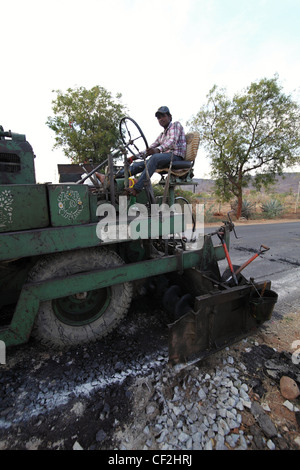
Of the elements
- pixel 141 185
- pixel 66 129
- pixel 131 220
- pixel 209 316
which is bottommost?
pixel 209 316

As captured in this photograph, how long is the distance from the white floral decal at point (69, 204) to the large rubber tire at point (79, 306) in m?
0.41

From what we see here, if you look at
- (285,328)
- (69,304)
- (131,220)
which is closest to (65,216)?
(131,220)

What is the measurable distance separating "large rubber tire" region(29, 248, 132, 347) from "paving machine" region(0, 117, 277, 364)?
10 mm

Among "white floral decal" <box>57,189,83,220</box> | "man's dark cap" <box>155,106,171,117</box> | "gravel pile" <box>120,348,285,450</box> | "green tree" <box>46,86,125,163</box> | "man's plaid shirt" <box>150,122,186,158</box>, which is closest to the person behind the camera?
"gravel pile" <box>120,348,285,450</box>

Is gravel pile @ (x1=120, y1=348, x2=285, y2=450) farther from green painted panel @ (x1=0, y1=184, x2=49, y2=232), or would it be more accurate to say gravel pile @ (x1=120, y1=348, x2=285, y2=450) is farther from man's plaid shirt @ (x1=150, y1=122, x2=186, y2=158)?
man's plaid shirt @ (x1=150, y1=122, x2=186, y2=158)

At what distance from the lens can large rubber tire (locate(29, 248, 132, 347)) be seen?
2305 millimetres

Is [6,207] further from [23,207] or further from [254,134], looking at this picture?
[254,134]

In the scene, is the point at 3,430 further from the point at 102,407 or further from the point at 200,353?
the point at 200,353

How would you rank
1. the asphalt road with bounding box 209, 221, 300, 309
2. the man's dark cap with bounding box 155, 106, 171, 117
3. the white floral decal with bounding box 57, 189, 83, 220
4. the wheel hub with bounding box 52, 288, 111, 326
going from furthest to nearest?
1. the asphalt road with bounding box 209, 221, 300, 309
2. the man's dark cap with bounding box 155, 106, 171, 117
3. the wheel hub with bounding box 52, 288, 111, 326
4. the white floral decal with bounding box 57, 189, 83, 220

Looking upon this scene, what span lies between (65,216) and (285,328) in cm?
313

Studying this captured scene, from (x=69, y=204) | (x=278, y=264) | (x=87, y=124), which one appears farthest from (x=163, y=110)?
(x=87, y=124)

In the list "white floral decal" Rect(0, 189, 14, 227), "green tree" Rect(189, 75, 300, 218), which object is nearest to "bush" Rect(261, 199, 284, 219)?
"green tree" Rect(189, 75, 300, 218)

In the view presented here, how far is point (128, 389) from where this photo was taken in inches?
80.6

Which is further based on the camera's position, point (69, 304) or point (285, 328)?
point (285, 328)
